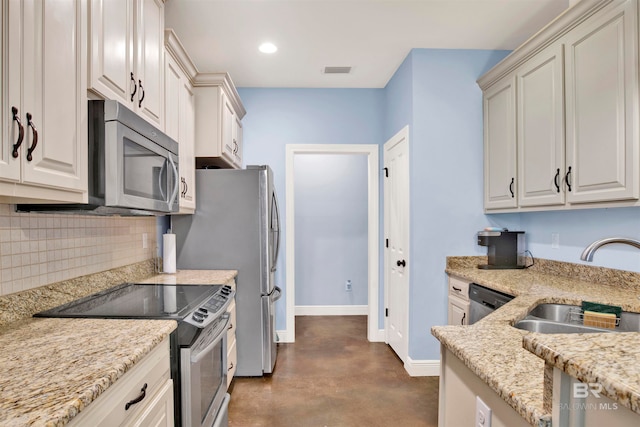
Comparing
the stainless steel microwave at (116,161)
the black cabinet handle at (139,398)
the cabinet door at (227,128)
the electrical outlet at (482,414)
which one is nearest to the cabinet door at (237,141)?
the cabinet door at (227,128)

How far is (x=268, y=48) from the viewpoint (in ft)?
9.51

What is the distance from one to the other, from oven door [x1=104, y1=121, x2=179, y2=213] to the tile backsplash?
425mm

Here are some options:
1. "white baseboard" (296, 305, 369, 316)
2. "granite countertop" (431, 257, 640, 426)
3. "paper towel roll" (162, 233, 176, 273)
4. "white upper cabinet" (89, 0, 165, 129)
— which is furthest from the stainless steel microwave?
"white baseboard" (296, 305, 369, 316)

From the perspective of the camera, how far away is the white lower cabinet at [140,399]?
920 millimetres

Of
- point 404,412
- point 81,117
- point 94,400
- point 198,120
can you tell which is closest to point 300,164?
point 198,120

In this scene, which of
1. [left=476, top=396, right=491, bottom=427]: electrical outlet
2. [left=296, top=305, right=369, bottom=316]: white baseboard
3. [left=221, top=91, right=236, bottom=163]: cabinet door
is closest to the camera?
[left=476, top=396, right=491, bottom=427]: electrical outlet

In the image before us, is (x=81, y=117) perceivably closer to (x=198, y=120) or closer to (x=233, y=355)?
(x=198, y=120)

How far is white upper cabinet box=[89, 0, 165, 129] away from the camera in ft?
4.63

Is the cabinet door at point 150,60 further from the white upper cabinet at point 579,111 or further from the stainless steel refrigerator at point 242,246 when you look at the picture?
the white upper cabinet at point 579,111

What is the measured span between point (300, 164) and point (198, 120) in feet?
6.95

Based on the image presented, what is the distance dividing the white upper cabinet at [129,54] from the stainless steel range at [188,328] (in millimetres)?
947

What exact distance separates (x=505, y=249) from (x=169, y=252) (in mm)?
2641

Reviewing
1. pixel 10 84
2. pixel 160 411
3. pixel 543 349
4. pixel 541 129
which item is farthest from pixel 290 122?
pixel 543 349

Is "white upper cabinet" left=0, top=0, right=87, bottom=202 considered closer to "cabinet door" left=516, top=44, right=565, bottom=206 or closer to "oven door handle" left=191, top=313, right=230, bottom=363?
"oven door handle" left=191, top=313, right=230, bottom=363
